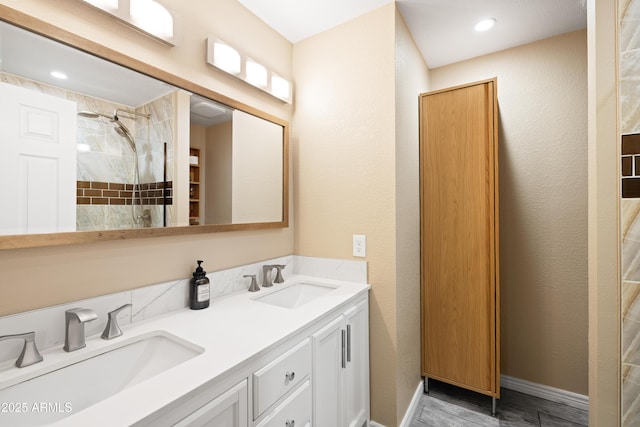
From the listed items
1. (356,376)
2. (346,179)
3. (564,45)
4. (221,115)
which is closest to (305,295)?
(356,376)

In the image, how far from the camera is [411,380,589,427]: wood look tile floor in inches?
71.1

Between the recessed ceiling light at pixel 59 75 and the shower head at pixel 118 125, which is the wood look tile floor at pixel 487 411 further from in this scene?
the recessed ceiling light at pixel 59 75

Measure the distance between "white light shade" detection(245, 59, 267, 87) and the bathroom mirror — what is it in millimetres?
214

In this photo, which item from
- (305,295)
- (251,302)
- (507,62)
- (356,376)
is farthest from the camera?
(507,62)

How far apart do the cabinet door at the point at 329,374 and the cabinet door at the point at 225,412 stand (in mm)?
404

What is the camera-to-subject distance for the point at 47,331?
3.09ft

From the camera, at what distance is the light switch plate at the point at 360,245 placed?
1759 millimetres

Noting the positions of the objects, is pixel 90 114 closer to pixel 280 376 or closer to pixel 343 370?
pixel 280 376

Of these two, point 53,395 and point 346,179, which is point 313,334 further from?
point 346,179

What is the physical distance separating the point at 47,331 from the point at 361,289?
4.38 ft

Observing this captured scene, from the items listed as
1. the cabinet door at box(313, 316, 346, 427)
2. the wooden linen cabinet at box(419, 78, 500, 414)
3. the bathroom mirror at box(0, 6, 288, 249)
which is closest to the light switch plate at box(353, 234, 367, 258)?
the cabinet door at box(313, 316, 346, 427)

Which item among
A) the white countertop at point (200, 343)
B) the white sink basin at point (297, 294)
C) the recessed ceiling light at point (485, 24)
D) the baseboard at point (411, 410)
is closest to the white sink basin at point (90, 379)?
the white countertop at point (200, 343)

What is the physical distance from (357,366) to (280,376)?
71 cm

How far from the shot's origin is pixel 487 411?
6.21 ft
